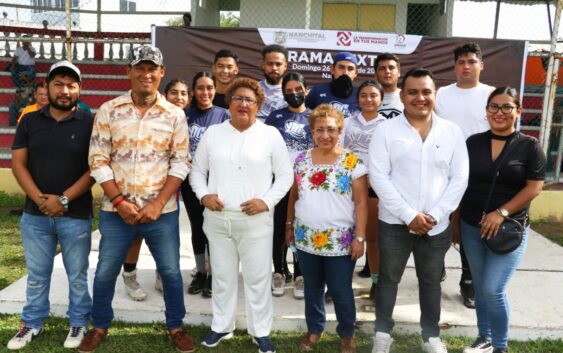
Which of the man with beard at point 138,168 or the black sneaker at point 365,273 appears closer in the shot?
the man with beard at point 138,168

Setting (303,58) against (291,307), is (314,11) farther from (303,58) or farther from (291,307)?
(291,307)

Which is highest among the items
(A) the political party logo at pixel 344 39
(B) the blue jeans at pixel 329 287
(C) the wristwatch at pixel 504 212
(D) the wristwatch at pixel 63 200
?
(A) the political party logo at pixel 344 39

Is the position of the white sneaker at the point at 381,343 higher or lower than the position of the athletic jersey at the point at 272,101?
lower

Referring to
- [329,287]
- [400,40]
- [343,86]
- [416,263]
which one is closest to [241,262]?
[329,287]

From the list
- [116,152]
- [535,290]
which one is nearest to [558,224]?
[535,290]

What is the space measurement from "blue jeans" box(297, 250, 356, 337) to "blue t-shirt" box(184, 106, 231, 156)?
3.96 feet

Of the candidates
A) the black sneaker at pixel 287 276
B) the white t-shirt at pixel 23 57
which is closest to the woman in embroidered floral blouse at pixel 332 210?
the black sneaker at pixel 287 276

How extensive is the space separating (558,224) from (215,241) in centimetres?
595

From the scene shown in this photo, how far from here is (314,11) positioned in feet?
40.1

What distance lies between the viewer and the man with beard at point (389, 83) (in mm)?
3928

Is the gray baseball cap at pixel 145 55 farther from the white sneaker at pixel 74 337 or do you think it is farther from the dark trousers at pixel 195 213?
the white sneaker at pixel 74 337

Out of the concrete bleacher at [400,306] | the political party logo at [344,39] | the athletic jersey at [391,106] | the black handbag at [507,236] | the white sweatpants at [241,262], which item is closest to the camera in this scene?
the black handbag at [507,236]

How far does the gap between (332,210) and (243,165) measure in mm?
632

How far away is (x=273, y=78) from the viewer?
4.24 m
